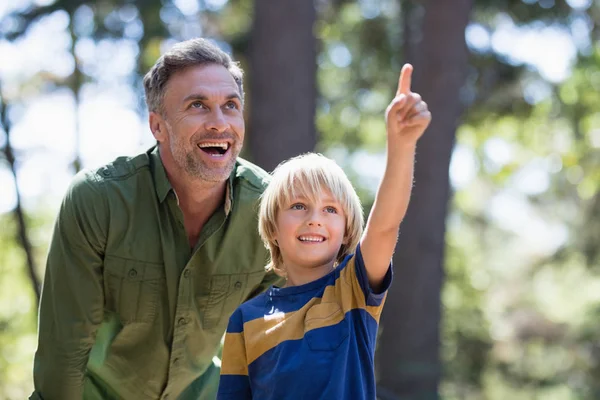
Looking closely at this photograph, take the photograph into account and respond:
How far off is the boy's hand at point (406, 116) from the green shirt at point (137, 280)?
4.19 ft

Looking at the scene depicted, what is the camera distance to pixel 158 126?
3.43 m

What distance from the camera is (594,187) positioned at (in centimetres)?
1300

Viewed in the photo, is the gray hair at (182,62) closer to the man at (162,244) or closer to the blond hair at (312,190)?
the man at (162,244)

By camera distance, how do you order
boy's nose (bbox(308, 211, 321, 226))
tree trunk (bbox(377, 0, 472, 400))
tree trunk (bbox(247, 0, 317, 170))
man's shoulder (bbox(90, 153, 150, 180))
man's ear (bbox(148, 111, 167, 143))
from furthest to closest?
1. tree trunk (bbox(377, 0, 472, 400))
2. tree trunk (bbox(247, 0, 317, 170))
3. man's ear (bbox(148, 111, 167, 143))
4. man's shoulder (bbox(90, 153, 150, 180))
5. boy's nose (bbox(308, 211, 321, 226))

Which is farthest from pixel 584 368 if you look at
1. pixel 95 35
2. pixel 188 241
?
pixel 188 241

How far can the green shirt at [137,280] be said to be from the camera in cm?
322

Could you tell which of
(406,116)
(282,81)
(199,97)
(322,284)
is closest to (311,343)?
(322,284)

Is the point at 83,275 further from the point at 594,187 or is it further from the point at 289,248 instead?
the point at 594,187

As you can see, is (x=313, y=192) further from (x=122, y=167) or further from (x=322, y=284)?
(x=122, y=167)

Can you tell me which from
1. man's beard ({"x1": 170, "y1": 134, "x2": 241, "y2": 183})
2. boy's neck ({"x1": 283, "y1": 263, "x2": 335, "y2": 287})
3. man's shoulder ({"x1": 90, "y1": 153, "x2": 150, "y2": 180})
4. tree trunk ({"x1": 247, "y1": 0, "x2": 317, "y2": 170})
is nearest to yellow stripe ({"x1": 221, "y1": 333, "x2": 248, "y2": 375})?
boy's neck ({"x1": 283, "y1": 263, "x2": 335, "y2": 287})

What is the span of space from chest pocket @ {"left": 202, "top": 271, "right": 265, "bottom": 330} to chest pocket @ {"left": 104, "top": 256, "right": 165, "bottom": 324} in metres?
0.20

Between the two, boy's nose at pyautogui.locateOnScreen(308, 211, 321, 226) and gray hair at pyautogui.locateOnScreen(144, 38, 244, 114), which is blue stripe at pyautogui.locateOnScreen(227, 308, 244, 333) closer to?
boy's nose at pyautogui.locateOnScreen(308, 211, 321, 226)

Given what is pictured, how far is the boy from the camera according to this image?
7.39 feet

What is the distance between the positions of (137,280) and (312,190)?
1063 millimetres
